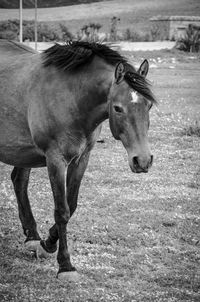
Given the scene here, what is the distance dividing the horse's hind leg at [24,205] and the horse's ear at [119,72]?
225 cm

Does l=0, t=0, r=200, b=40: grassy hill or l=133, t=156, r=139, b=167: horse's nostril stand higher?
l=133, t=156, r=139, b=167: horse's nostril

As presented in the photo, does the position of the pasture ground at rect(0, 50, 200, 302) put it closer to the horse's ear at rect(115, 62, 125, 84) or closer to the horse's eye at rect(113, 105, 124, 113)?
the horse's eye at rect(113, 105, 124, 113)

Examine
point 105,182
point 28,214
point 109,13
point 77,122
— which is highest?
point 77,122

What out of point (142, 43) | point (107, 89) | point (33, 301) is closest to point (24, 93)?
point (107, 89)

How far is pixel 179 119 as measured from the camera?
16.9m

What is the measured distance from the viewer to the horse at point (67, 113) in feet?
19.6

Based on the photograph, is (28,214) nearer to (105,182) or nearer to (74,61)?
(74,61)

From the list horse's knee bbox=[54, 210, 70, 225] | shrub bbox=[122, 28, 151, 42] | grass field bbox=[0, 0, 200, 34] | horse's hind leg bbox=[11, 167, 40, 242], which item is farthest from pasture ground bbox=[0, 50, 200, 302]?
grass field bbox=[0, 0, 200, 34]

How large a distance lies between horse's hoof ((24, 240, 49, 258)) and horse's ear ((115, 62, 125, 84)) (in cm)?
213

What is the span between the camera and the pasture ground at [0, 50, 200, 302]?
613 cm

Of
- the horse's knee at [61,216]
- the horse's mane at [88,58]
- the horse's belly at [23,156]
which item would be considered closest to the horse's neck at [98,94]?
the horse's mane at [88,58]

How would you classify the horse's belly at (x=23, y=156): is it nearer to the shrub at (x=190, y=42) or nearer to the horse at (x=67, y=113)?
the horse at (x=67, y=113)

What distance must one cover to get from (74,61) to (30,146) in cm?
103

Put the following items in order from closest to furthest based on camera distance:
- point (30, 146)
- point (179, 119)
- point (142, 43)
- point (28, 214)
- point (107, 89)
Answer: point (107, 89), point (30, 146), point (28, 214), point (179, 119), point (142, 43)
